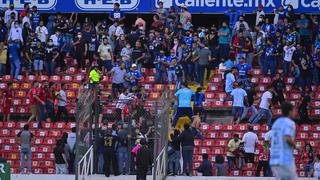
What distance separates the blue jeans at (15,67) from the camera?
113ft

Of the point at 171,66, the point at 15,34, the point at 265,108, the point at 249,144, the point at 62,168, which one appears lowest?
the point at 62,168

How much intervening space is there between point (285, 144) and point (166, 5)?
827 inches

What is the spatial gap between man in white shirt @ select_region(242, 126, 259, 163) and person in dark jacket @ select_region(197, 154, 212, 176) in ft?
4.69

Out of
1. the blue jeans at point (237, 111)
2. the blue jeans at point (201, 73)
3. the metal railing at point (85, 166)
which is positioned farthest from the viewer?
the blue jeans at point (201, 73)

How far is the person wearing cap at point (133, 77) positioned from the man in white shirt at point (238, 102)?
3.09 m

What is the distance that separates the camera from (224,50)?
113ft

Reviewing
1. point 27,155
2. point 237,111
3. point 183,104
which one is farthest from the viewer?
point 237,111

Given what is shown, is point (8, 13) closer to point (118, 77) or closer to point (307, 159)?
point (118, 77)

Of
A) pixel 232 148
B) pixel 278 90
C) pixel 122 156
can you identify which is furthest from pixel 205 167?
pixel 278 90

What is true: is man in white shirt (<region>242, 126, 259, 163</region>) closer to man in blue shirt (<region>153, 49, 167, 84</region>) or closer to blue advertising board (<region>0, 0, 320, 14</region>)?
man in blue shirt (<region>153, 49, 167, 84</region>)

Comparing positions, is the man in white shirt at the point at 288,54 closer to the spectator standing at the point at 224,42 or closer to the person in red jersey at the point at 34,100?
the spectator standing at the point at 224,42

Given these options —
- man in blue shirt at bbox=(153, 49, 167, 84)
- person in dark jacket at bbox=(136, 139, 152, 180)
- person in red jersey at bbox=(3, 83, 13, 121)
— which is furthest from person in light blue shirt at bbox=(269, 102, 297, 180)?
person in red jersey at bbox=(3, 83, 13, 121)

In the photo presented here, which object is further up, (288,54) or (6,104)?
(288,54)

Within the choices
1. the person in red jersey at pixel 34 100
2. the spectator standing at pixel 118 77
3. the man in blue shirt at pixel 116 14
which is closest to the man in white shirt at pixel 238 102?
the spectator standing at pixel 118 77
